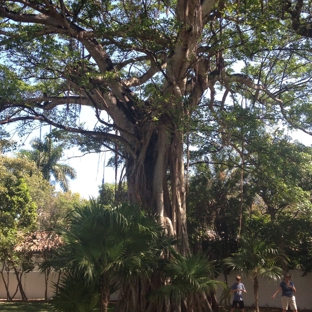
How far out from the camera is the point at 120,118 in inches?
472

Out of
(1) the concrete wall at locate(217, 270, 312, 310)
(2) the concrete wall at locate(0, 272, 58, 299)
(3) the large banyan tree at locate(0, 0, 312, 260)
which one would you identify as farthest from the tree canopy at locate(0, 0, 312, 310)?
(2) the concrete wall at locate(0, 272, 58, 299)

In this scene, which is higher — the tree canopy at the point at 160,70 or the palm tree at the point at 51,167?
the palm tree at the point at 51,167

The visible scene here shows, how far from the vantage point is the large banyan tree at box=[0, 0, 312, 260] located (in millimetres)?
10586

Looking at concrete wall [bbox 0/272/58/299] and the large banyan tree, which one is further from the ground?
the large banyan tree

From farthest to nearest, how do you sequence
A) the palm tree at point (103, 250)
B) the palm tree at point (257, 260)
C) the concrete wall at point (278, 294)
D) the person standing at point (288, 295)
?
the concrete wall at point (278, 294) → the palm tree at point (257, 260) → the person standing at point (288, 295) → the palm tree at point (103, 250)

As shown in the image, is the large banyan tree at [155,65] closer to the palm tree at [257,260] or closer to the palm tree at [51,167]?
the palm tree at [257,260]

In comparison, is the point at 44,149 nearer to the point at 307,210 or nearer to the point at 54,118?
the point at 54,118

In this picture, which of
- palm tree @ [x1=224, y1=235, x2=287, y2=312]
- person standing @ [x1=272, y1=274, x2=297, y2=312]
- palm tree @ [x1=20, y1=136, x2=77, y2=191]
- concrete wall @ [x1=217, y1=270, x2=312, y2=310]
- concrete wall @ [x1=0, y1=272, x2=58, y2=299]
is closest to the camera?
person standing @ [x1=272, y1=274, x2=297, y2=312]

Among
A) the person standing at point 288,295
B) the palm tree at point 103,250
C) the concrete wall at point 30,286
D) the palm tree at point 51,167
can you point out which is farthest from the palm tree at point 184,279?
the palm tree at point 51,167

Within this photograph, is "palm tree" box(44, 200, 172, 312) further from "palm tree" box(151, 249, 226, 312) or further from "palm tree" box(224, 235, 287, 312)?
"palm tree" box(224, 235, 287, 312)

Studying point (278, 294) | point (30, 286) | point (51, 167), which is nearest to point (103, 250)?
point (278, 294)

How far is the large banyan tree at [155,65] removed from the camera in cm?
1059

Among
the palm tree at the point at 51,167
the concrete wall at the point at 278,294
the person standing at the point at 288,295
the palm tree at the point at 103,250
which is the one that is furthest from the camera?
the palm tree at the point at 51,167

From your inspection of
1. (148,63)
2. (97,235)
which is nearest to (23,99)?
(148,63)
